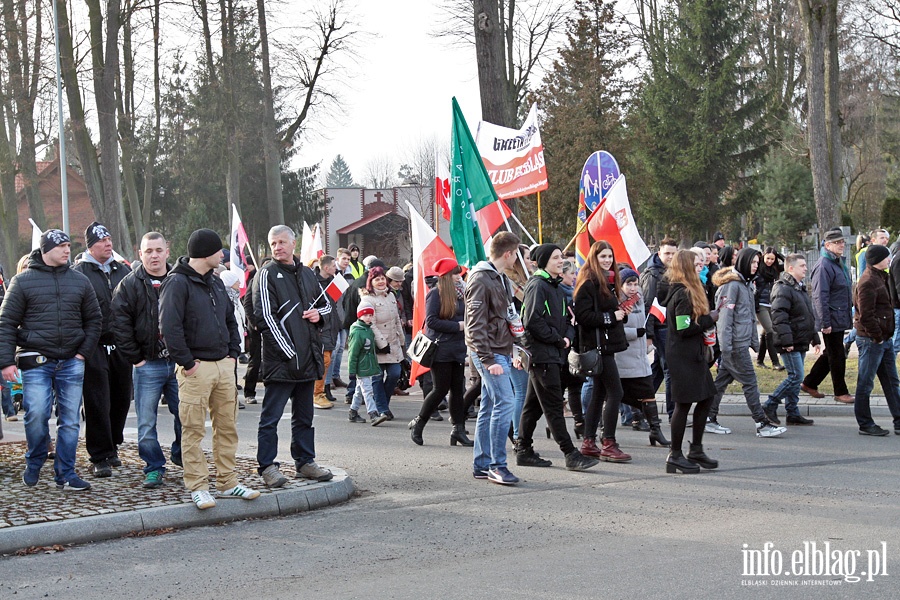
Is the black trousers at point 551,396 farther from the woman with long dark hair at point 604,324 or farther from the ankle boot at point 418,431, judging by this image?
the ankle boot at point 418,431

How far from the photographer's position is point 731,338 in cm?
1009

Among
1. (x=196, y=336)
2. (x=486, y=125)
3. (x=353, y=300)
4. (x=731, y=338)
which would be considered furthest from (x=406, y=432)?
(x=486, y=125)

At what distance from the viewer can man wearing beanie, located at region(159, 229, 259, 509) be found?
270 inches

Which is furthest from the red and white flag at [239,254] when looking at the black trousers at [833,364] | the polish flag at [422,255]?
the black trousers at [833,364]

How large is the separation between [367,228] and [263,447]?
60759 mm

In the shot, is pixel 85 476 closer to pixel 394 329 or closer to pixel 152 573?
pixel 152 573

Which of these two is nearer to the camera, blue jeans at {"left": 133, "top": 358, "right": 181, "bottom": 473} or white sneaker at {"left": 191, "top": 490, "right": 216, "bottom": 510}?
white sneaker at {"left": 191, "top": 490, "right": 216, "bottom": 510}

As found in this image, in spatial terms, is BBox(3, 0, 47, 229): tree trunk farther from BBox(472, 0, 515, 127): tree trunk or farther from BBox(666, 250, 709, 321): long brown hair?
BBox(666, 250, 709, 321): long brown hair

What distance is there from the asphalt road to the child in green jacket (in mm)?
2656

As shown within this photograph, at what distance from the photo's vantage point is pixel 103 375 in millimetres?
8195

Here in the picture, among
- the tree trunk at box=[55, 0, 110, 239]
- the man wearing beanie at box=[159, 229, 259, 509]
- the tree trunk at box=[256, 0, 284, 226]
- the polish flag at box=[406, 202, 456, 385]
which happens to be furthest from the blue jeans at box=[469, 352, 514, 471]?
the tree trunk at box=[256, 0, 284, 226]

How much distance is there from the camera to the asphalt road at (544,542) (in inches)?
205

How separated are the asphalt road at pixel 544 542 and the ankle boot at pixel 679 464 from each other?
0.37 ft

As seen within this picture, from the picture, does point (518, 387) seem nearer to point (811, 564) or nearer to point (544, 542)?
point (544, 542)
